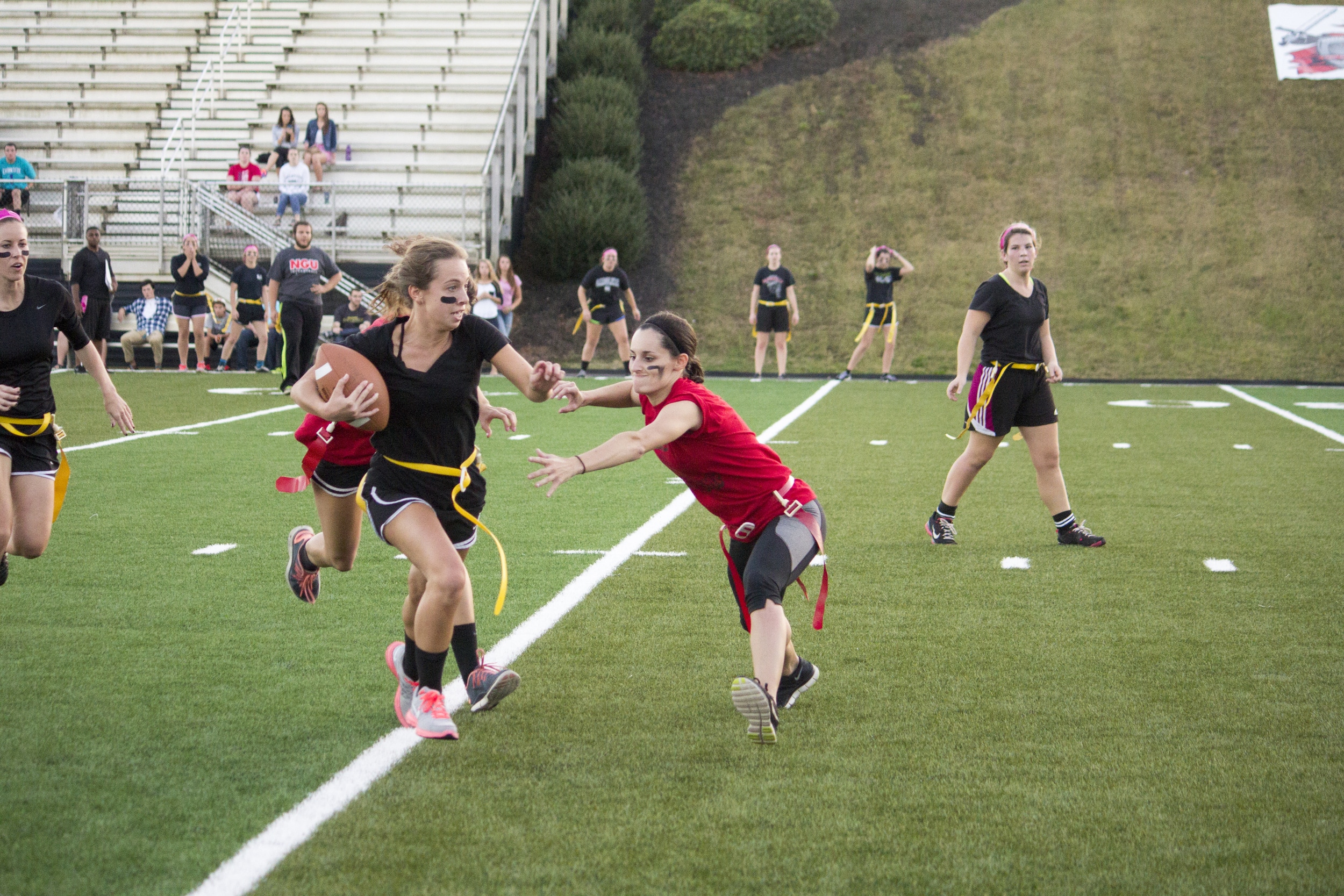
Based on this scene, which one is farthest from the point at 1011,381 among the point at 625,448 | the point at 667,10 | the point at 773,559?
the point at 667,10

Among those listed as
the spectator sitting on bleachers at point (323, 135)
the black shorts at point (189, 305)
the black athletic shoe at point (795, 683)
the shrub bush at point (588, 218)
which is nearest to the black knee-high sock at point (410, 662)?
the black athletic shoe at point (795, 683)

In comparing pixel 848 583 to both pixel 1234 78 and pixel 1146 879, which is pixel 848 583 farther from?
pixel 1234 78

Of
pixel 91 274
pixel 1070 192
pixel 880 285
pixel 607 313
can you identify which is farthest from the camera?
pixel 1070 192

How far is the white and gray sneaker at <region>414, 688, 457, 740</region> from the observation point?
4215mm

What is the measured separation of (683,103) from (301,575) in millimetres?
28282

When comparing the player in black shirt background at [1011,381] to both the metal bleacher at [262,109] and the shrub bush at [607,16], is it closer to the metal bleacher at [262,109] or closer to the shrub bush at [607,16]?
the metal bleacher at [262,109]

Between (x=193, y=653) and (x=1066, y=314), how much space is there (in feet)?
79.4

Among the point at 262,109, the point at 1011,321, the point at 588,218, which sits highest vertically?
the point at 262,109

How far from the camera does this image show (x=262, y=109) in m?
29.5

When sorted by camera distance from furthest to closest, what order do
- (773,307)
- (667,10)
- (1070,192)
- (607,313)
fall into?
(667,10) < (1070,192) < (773,307) < (607,313)

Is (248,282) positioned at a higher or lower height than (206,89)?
lower

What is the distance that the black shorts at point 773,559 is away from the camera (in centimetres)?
437

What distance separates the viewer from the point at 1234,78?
32469 millimetres

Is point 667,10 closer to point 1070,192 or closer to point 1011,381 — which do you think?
point 1070,192
